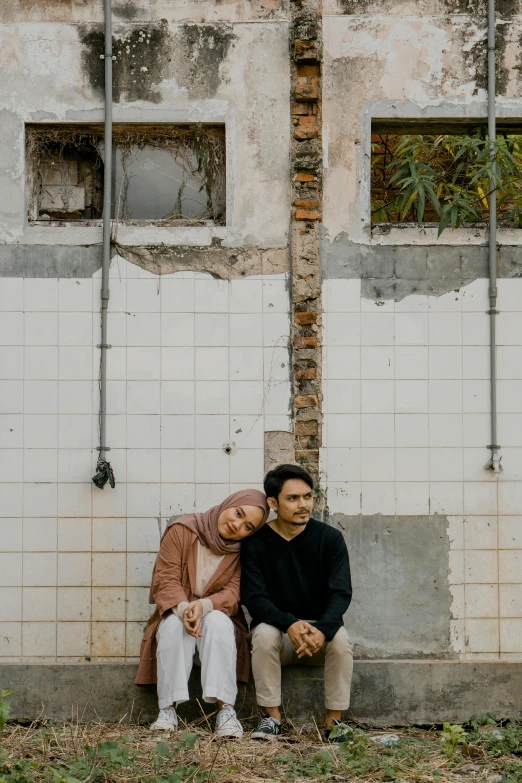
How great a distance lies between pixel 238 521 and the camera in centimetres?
510

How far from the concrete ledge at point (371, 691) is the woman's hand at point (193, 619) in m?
0.72

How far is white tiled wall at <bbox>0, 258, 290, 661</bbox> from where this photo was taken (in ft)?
18.3

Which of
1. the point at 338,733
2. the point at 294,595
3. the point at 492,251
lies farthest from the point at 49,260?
the point at 338,733

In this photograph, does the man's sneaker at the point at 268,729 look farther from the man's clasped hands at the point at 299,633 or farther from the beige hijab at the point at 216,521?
the beige hijab at the point at 216,521

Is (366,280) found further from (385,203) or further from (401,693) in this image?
(401,693)

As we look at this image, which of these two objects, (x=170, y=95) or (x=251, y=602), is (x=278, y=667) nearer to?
(x=251, y=602)

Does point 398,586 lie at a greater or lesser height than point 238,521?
lesser

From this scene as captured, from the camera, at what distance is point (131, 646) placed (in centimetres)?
557

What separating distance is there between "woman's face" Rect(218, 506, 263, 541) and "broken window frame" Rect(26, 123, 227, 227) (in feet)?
6.05

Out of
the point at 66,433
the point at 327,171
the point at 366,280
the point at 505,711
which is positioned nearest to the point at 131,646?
the point at 66,433

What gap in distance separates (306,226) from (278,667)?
103 inches

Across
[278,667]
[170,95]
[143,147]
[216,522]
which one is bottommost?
[278,667]

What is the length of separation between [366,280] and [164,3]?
6.92 feet

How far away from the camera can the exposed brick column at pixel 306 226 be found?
18.7 feet
